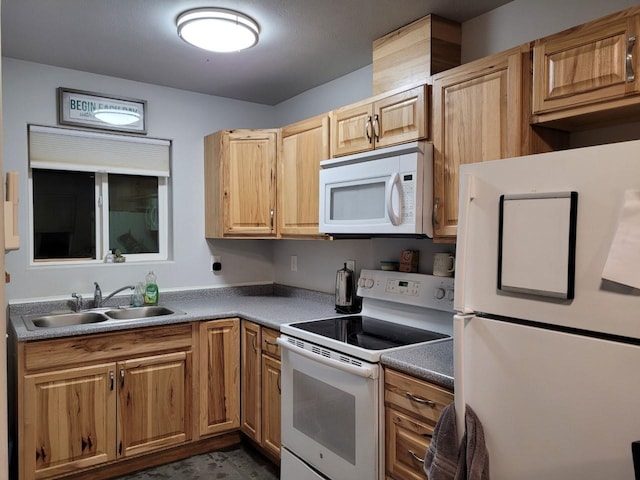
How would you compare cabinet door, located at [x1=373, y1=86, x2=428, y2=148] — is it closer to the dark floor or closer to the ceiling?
the ceiling

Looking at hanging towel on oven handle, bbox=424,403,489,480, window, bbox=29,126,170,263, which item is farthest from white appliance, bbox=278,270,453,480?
window, bbox=29,126,170,263

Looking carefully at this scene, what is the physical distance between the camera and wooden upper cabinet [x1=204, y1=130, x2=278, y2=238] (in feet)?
10.7

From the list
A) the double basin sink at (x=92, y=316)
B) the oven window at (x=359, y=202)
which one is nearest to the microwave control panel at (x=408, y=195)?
the oven window at (x=359, y=202)

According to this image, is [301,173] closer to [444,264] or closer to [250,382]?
[444,264]

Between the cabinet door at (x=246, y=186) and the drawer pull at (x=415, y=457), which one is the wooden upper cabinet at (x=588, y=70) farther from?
the cabinet door at (x=246, y=186)

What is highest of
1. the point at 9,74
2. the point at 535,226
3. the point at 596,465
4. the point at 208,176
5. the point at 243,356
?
the point at 9,74

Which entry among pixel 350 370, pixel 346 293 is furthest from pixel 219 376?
pixel 350 370

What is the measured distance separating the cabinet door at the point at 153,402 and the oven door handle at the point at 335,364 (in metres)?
0.78

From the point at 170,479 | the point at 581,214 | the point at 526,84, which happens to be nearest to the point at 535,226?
the point at 581,214

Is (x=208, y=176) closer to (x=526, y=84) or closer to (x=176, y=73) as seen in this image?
(x=176, y=73)

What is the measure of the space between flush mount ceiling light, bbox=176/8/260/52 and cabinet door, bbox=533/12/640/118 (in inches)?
53.0

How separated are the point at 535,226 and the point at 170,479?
2.46 meters

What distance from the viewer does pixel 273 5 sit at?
2.17m

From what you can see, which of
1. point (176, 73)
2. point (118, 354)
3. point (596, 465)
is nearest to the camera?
point (596, 465)
